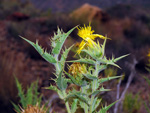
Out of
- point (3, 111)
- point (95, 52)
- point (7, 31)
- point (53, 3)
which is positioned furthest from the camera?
point (53, 3)

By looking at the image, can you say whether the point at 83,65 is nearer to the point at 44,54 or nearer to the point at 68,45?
the point at 44,54

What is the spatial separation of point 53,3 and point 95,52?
22.2 meters

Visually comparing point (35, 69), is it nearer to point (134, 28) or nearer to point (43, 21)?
point (43, 21)

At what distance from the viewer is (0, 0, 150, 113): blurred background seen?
4.35 meters

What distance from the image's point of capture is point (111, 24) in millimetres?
12094

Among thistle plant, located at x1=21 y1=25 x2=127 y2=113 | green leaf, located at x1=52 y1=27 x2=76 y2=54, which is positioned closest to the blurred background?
thistle plant, located at x1=21 y1=25 x2=127 y2=113

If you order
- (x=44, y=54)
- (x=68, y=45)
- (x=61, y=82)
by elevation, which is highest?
(x=68, y=45)

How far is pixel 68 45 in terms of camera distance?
4098 millimetres

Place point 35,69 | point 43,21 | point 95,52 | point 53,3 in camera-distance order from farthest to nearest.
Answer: point 53,3 → point 43,21 → point 35,69 → point 95,52

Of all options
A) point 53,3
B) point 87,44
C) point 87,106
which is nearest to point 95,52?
point 87,44

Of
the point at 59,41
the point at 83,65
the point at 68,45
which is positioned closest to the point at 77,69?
the point at 83,65

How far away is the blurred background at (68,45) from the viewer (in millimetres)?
4352

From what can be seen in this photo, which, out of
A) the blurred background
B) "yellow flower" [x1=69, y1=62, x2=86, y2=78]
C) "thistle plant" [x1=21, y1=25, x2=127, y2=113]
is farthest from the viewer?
the blurred background

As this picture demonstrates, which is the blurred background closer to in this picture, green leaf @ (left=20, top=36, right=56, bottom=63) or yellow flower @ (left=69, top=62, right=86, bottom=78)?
yellow flower @ (left=69, top=62, right=86, bottom=78)
